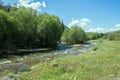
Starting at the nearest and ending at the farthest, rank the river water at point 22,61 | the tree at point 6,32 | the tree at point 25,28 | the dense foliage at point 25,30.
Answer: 1. the river water at point 22,61
2. the tree at point 6,32
3. the dense foliage at point 25,30
4. the tree at point 25,28

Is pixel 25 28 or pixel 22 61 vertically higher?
pixel 25 28

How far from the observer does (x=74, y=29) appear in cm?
14488

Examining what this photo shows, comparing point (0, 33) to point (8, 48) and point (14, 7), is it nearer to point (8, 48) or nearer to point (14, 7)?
point (8, 48)

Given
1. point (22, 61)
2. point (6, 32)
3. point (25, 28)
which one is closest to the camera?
point (22, 61)

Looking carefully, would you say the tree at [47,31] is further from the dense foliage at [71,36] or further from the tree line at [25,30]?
the dense foliage at [71,36]

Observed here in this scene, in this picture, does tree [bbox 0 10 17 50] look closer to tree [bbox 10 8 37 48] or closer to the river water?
tree [bbox 10 8 37 48]

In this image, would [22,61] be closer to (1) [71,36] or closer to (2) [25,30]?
(2) [25,30]

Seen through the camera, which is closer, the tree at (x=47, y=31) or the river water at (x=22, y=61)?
the river water at (x=22, y=61)

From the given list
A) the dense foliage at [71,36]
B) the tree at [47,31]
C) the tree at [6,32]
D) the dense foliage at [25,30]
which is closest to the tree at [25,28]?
the dense foliage at [25,30]

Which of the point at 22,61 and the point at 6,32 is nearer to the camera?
the point at 22,61

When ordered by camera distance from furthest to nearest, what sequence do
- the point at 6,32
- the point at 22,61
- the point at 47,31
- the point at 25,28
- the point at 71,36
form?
the point at 71,36 < the point at 47,31 < the point at 25,28 < the point at 6,32 < the point at 22,61

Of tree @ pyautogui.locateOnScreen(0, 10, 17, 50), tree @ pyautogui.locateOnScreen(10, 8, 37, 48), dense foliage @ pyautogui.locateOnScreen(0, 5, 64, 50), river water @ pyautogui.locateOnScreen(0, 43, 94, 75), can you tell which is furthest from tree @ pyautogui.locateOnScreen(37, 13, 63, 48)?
river water @ pyautogui.locateOnScreen(0, 43, 94, 75)

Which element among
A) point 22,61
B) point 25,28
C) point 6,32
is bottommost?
point 22,61

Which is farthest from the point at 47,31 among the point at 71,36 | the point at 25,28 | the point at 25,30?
the point at 71,36
